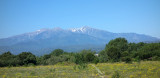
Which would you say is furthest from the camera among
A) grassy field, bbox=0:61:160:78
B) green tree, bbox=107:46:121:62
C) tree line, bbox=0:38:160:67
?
green tree, bbox=107:46:121:62

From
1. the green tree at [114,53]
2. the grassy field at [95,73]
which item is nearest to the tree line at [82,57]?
the green tree at [114,53]

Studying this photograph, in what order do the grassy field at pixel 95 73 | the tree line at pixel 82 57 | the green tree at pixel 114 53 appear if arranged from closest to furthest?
→ the grassy field at pixel 95 73
the tree line at pixel 82 57
the green tree at pixel 114 53

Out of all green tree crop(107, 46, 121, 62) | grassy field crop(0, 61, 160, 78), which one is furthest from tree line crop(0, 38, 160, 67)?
grassy field crop(0, 61, 160, 78)

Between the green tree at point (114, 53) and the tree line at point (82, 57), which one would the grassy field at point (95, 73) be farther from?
the green tree at point (114, 53)

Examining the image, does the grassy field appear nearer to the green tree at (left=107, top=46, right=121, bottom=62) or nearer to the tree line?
the tree line

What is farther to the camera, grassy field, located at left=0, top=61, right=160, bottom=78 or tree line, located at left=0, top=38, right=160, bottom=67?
tree line, located at left=0, top=38, right=160, bottom=67

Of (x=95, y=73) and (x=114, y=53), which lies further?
(x=114, y=53)

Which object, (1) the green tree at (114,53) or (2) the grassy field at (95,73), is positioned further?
(1) the green tree at (114,53)

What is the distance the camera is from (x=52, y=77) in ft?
57.6

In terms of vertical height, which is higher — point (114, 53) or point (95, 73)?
point (114, 53)

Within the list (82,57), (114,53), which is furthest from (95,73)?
(114,53)

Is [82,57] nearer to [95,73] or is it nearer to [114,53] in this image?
[114,53]

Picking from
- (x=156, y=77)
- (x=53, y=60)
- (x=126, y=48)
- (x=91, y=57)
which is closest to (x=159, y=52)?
(x=91, y=57)

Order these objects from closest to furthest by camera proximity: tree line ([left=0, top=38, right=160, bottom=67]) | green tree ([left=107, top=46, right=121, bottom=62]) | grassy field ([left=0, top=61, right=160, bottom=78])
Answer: grassy field ([left=0, top=61, right=160, bottom=78]), tree line ([left=0, top=38, right=160, bottom=67]), green tree ([left=107, top=46, right=121, bottom=62])
